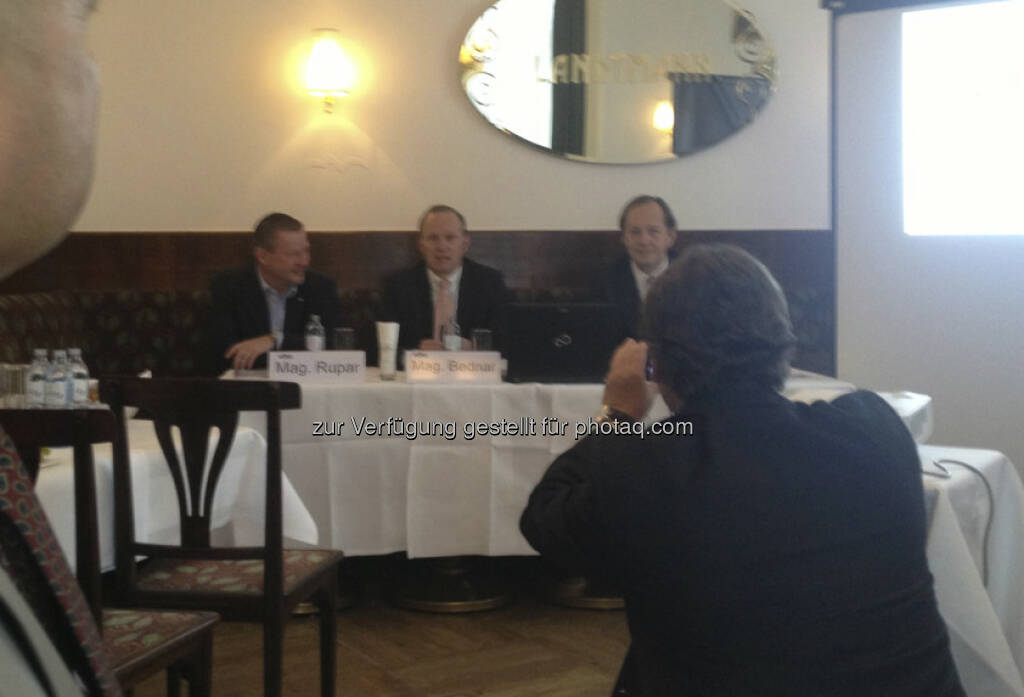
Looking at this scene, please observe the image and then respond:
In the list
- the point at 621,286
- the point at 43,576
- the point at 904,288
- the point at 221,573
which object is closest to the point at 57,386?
the point at 221,573

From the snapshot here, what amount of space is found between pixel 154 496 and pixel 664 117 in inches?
135

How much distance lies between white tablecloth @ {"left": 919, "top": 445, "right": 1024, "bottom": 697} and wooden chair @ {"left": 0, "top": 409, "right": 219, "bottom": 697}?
1397 millimetres

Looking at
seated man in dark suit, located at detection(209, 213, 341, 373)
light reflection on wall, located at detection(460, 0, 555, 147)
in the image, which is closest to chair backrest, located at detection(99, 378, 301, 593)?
seated man in dark suit, located at detection(209, 213, 341, 373)

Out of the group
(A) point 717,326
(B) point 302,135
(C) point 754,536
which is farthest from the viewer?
(B) point 302,135

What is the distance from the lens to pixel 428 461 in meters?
3.59

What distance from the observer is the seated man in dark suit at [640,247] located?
461 centimetres

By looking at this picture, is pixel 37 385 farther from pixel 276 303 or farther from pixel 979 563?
pixel 979 563

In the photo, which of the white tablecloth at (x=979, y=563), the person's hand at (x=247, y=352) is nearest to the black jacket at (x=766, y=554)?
the white tablecloth at (x=979, y=563)

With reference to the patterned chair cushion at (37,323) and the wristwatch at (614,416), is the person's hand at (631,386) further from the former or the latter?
the patterned chair cushion at (37,323)

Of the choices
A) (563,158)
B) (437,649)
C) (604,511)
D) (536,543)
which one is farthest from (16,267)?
(563,158)

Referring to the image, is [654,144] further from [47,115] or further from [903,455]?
[47,115]

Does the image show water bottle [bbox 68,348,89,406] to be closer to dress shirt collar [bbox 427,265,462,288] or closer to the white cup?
the white cup

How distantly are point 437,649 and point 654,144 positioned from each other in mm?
2815

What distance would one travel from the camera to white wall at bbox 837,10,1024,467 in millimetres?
5090
